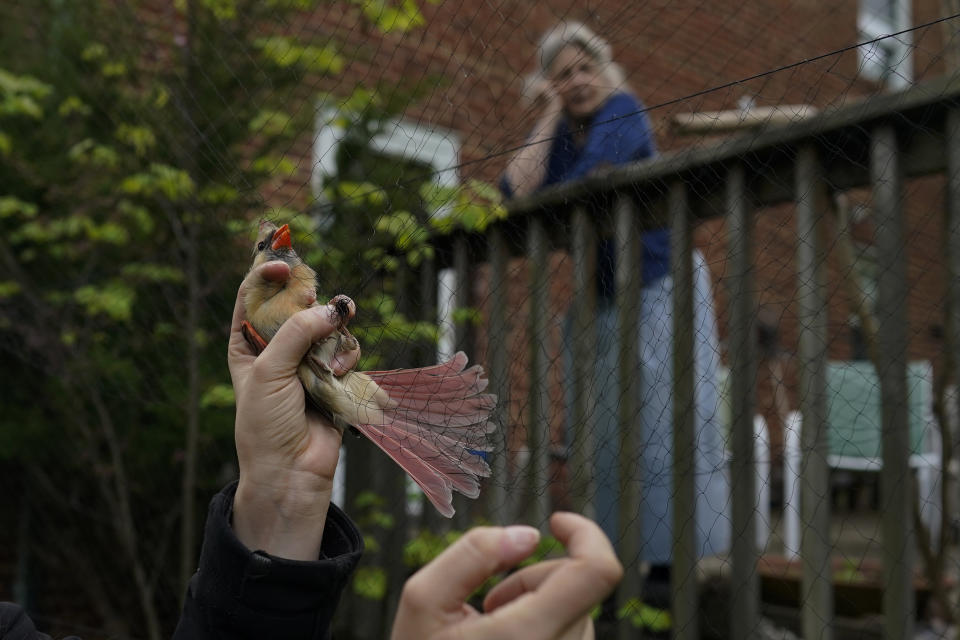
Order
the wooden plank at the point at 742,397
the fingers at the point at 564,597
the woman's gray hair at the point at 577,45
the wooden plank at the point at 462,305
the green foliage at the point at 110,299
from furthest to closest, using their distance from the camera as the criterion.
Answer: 1. the green foliage at the point at 110,299
2. the wooden plank at the point at 462,305
3. the wooden plank at the point at 742,397
4. the woman's gray hair at the point at 577,45
5. the fingers at the point at 564,597

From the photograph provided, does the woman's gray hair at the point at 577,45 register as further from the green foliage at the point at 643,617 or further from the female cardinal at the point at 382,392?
the green foliage at the point at 643,617

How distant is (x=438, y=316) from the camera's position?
6.82 feet

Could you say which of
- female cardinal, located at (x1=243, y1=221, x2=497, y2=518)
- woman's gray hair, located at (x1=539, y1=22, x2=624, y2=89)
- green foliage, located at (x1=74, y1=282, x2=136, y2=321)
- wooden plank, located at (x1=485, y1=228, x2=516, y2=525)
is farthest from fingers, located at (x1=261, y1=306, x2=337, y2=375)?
green foliage, located at (x1=74, y1=282, x2=136, y2=321)

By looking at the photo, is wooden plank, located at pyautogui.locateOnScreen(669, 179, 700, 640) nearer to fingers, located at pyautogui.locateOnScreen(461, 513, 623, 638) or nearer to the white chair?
the white chair

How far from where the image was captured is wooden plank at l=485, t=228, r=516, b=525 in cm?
156

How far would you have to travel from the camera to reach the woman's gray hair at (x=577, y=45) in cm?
167

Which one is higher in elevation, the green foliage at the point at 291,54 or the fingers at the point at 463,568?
the green foliage at the point at 291,54

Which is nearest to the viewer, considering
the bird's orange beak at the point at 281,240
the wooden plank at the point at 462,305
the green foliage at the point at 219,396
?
the bird's orange beak at the point at 281,240

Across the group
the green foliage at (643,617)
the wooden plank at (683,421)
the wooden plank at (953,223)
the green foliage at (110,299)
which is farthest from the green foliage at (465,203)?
the green foliage at (110,299)

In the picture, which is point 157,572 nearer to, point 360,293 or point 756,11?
point 360,293

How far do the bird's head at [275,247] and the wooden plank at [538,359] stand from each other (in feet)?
2.07

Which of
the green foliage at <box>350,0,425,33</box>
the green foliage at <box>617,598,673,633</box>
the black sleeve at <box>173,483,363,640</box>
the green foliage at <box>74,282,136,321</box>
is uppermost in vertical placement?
the green foliage at <box>350,0,425,33</box>

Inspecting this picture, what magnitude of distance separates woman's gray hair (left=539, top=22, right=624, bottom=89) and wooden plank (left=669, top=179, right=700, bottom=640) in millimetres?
280

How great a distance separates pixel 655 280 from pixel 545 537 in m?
0.70
